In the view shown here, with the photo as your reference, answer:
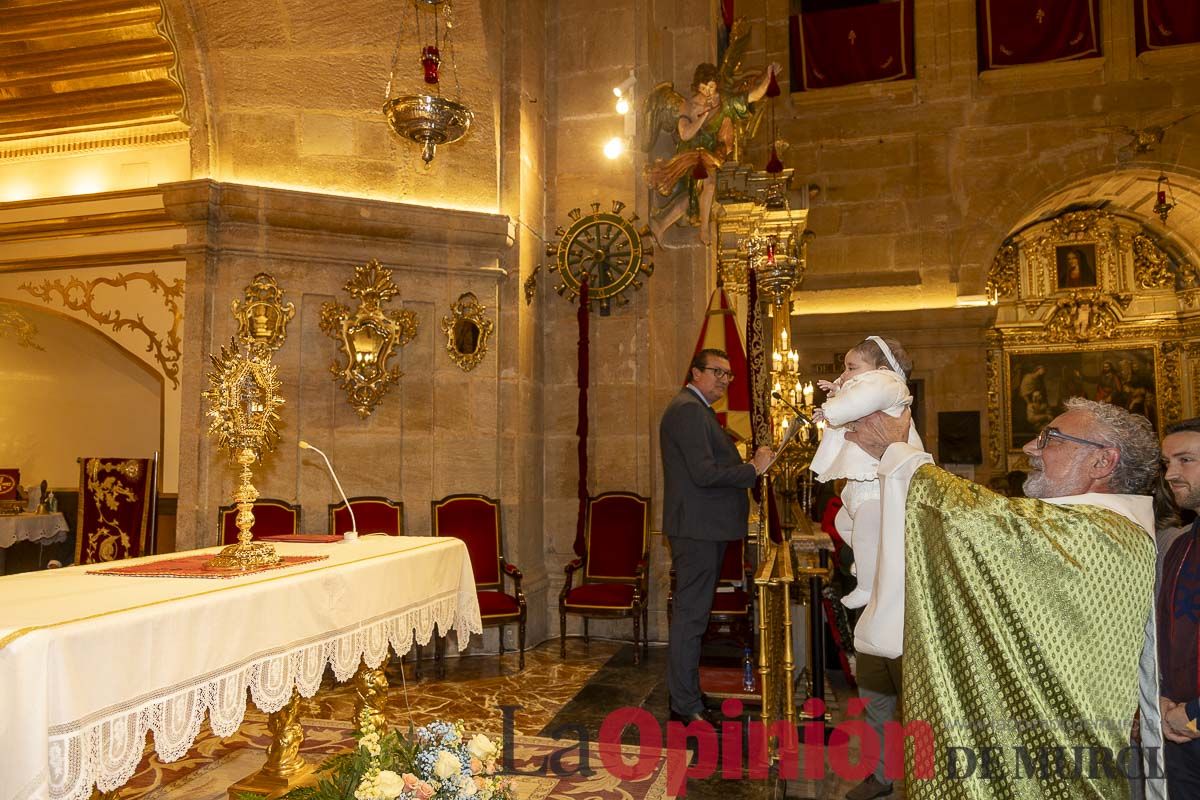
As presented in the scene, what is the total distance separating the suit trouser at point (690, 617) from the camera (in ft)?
15.5

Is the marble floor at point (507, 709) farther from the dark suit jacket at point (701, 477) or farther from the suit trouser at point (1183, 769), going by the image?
the suit trouser at point (1183, 769)

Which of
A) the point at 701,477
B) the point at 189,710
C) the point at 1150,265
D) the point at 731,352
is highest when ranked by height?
Answer: the point at 1150,265

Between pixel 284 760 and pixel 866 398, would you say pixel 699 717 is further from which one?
pixel 866 398

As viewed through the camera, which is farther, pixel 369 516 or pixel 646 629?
pixel 646 629

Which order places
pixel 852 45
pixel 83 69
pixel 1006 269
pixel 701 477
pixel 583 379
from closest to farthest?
pixel 701 477 < pixel 583 379 < pixel 83 69 < pixel 852 45 < pixel 1006 269

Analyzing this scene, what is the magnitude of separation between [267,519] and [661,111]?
4.66 metres

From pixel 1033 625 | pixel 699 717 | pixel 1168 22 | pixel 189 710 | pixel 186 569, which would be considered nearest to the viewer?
pixel 1033 625

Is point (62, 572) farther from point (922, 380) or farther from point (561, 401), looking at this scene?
point (922, 380)

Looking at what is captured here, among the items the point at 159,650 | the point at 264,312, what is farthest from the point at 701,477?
the point at 264,312

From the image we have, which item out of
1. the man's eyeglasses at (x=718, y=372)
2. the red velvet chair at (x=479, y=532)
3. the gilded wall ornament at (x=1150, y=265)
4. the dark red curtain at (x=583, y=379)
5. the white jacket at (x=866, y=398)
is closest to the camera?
the white jacket at (x=866, y=398)

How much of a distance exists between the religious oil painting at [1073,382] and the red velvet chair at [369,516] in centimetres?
1176

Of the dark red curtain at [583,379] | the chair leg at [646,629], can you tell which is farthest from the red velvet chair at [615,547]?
the dark red curtain at [583,379]

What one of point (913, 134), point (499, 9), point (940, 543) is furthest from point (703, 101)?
point (913, 134)

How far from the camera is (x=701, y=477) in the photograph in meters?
4.80
